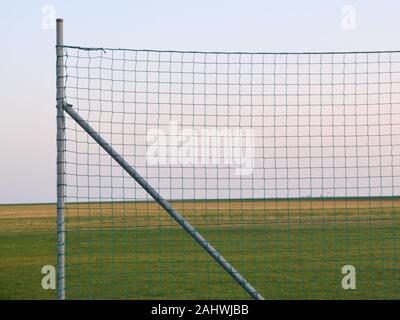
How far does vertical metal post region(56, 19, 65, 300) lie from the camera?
342 inches

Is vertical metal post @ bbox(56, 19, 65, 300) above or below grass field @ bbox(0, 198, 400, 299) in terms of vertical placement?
above

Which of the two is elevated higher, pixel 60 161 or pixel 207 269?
pixel 60 161

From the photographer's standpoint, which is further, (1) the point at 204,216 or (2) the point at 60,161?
(1) the point at 204,216

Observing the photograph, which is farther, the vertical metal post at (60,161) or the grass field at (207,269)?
the grass field at (207,269)

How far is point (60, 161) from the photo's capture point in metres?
8.83

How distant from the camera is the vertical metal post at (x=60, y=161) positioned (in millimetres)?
8688

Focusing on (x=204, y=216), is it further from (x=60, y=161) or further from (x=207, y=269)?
(x=60, y=161)

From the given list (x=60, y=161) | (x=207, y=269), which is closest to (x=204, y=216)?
(x=207, y=269)

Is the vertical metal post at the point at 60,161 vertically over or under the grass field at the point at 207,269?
over

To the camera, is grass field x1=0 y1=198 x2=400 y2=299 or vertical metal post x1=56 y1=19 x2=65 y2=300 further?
grass field x1=0 y1=198 x2=400 y2=299
